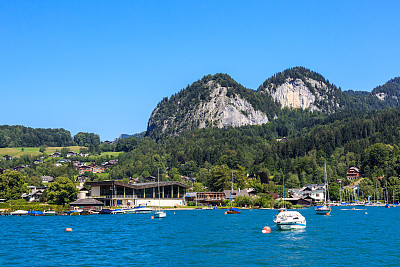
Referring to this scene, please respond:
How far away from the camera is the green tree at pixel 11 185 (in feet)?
444

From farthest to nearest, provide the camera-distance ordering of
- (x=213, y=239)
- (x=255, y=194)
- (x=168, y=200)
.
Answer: (x=255, y=194), (x=168, y=200), (x=213, y=239)

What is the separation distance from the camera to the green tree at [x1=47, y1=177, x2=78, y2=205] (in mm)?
126625

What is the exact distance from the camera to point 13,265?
41000 millimetres

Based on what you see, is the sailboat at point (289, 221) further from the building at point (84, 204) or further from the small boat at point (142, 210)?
the building at point (84, 204)

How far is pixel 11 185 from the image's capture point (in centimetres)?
13862

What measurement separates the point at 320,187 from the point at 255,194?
4146 centimetres

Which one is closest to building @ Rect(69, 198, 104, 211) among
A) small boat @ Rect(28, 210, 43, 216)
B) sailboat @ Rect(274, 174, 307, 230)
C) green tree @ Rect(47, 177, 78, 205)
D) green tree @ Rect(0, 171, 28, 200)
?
green tree @ Rect(47, 177, 78, 205)

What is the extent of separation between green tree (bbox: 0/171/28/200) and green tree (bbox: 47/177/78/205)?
15.5 metres

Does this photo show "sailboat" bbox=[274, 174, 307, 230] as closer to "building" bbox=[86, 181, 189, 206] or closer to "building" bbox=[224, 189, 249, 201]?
"building" bbox=[86, 181, 189, 206]

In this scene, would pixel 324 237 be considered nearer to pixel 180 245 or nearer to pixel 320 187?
pixel 180 245

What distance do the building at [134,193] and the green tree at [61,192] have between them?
34.0ft

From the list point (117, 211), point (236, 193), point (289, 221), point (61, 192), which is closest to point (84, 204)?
point (61, 192)

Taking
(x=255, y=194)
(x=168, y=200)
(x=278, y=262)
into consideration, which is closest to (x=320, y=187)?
(x=255, y=194)

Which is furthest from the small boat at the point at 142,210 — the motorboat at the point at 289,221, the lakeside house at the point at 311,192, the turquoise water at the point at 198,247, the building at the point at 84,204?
the lakeside house at the point at 311,192
